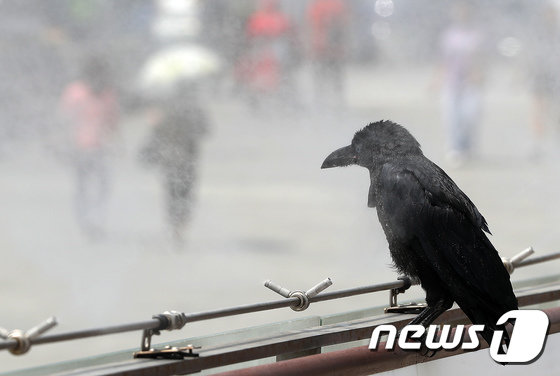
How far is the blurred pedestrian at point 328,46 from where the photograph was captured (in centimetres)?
210

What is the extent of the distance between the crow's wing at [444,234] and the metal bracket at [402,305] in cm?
11

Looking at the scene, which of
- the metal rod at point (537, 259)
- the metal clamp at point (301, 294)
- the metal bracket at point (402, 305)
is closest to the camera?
the metal clamp at point (301, 294)

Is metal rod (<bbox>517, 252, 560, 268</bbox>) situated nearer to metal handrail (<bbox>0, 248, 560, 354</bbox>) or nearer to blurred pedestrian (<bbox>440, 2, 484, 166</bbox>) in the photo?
metal handrail (<bbox>0, 248, 560, 354</bbox>)

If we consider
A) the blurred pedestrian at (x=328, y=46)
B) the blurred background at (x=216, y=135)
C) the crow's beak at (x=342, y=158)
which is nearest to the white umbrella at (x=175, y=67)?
the blurred background at (x=216, y=135)

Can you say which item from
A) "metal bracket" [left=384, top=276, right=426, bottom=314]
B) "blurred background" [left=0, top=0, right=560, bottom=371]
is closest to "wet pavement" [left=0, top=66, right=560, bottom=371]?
"blurred background" [left=0, top=0, right=560, bottom=371]

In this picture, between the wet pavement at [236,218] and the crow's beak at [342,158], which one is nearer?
the crow's beak at [342,158]

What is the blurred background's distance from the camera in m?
1.97

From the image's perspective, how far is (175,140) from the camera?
6.82 ft

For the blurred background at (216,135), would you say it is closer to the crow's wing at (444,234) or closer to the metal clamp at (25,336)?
the crow's wing at (444,234)

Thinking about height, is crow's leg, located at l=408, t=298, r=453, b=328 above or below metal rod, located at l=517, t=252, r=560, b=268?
below

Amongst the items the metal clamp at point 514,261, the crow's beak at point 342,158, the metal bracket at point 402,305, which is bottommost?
the metal bracket at point 402,305

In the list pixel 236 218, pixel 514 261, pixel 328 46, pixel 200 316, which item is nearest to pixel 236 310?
pixel 200 316

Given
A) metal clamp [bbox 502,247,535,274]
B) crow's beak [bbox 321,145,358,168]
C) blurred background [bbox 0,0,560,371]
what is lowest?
metal clamp [bbox 502,247,535,274]

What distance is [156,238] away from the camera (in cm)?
218
